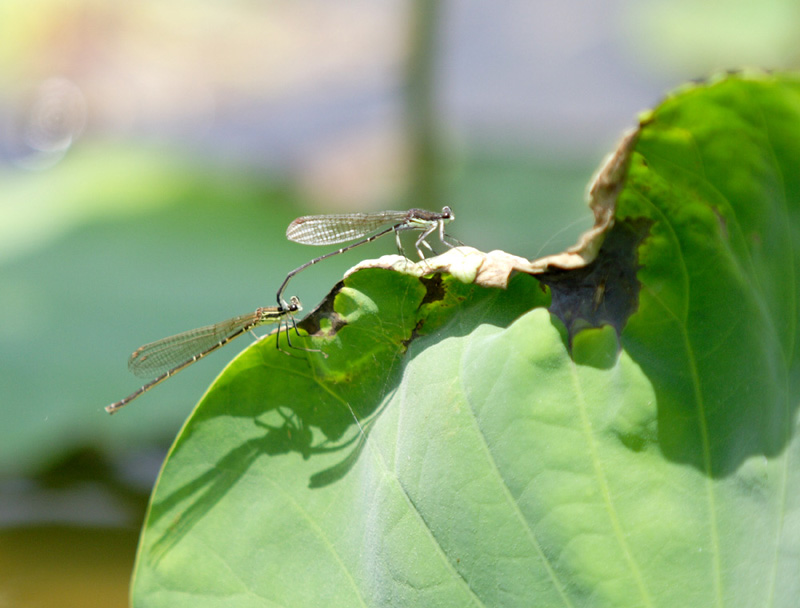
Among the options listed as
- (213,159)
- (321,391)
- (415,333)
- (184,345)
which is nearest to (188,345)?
(184,345)

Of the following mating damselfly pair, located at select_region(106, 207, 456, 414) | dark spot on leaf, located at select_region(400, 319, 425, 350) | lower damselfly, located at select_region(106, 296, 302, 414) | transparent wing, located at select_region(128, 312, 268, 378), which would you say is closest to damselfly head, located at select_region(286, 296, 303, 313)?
lower damselfly, located at select_region(106, 296, 302, 414)

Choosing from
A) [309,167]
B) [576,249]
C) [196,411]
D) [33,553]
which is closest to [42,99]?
[309,167]

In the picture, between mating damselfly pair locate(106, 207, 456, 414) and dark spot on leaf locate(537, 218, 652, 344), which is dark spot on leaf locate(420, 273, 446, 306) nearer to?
dark spot on leaf locate(537, 218, 652, 344)

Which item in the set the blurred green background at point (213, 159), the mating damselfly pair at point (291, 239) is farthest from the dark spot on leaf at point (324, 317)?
the mating damselfly pair at point (291, 239)

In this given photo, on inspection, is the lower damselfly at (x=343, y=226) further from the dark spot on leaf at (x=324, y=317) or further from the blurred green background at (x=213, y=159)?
the dark spot on leaf at (x=324, y=317)

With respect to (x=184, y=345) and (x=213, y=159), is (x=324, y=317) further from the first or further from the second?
(x=213, y=159)

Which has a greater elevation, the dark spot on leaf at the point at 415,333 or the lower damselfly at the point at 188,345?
the dark spot on leaf at the point at 415,333

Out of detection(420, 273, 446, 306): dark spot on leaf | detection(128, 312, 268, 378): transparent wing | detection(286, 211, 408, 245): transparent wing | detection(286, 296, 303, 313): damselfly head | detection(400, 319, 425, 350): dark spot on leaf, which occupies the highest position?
detection(420, 273, 446, 306): dark spot on leaf
